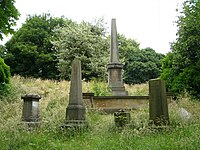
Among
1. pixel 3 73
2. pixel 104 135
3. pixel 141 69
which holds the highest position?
pixel 141 69

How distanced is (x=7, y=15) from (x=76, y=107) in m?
3.16

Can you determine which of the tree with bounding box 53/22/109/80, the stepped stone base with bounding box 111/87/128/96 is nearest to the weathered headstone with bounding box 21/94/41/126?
the stepped stone base with bounding box 111/87/128/96

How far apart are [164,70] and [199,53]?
2531 millimetres

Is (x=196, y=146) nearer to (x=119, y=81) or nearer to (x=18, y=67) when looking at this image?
(x=119, y=81)

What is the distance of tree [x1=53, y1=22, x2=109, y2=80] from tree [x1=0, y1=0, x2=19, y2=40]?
12853mm

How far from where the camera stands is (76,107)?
7.11 metres

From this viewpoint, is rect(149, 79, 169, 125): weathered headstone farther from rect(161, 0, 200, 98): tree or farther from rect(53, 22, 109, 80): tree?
rect(53, 22, 109, 80): tree

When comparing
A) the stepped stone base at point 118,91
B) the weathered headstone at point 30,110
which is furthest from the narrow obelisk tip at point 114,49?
the weathered headstone at point 30,110

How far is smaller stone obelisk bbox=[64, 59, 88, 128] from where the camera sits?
6926 millimetres

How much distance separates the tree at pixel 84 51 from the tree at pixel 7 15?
1285cm

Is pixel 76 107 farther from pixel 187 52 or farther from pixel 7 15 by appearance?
pixel 187 52

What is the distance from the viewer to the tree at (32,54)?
26.0 meters

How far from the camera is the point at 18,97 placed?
1166 cm

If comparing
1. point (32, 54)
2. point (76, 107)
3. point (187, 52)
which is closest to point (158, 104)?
point (76, 107)
